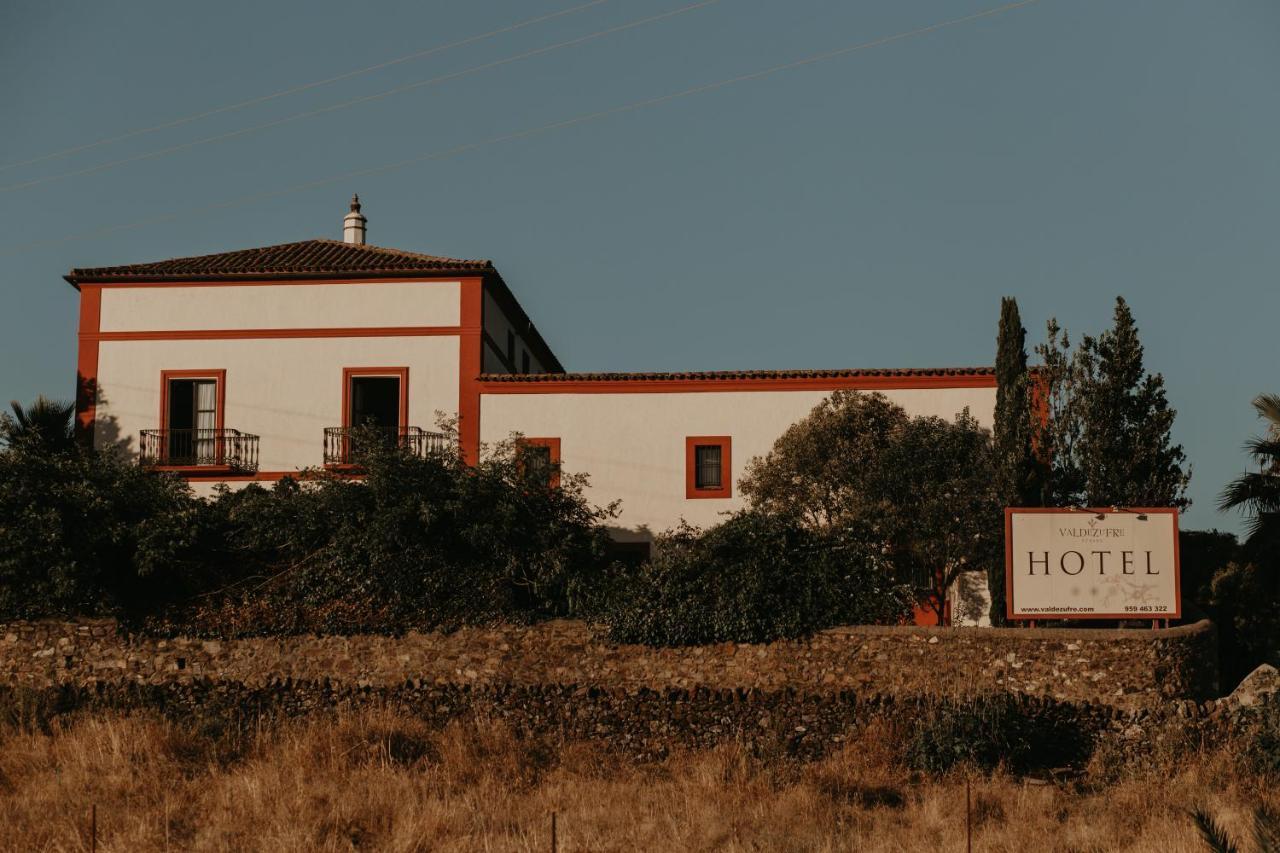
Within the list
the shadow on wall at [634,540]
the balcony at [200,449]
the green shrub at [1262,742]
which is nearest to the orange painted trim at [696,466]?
the shadow on wall at [634,540]

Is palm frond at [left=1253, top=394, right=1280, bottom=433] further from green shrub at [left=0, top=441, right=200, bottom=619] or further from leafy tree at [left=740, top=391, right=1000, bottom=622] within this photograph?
green shrub at [left=0, top=441, right=200, bottom=619]

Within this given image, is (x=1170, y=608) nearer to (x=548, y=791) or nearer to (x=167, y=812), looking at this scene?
(x=548, y=791)

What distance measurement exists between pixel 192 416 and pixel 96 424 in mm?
2188

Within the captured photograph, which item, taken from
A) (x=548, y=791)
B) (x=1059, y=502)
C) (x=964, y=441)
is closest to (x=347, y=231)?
(x=964, y=441)

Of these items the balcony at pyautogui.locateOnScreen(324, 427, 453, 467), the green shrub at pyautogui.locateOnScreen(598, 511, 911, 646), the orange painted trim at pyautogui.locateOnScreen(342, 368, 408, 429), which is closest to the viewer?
the green shrub at pyautogui.locateOnScreen(598, 511, 911, 646)

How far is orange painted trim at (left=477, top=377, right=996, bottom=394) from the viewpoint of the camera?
28.2m

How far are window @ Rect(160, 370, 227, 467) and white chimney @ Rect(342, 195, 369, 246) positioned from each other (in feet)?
21.8

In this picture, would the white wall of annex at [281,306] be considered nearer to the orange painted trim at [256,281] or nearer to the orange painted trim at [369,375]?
the orange painted trim at [256,281]

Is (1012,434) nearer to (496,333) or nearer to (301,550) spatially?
(301,550)

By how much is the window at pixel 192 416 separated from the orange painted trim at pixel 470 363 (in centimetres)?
547

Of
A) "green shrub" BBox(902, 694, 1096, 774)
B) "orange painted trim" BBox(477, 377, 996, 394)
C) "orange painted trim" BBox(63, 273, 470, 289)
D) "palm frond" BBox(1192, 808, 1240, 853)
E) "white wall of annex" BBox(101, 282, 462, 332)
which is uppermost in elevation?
"orange painted trim" BBox(63, 273, 470, 289)

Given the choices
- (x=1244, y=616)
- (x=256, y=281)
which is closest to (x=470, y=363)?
(x=256, y=281)

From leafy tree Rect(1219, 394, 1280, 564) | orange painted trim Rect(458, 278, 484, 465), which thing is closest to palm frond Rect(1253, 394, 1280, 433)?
leafy tree Rect(1219, 394, 1280, 564)

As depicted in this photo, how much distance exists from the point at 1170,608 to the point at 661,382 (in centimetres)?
1295
